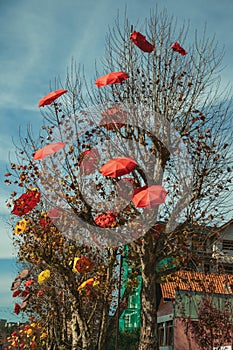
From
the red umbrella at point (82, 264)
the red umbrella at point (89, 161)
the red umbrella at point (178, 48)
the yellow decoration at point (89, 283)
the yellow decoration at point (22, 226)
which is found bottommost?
the yellow decoration at point (89, 283)

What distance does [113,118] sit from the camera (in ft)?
41.8

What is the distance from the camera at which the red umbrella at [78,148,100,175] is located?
12.5m

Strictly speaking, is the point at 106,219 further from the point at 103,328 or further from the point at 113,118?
the point at 103,328

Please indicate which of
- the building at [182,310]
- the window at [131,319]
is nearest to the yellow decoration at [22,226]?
the building at [182,310]

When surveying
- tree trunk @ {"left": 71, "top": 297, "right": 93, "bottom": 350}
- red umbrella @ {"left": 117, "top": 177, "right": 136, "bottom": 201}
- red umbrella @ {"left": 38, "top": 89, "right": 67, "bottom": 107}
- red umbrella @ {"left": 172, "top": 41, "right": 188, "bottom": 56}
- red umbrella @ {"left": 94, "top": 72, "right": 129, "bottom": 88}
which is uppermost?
red umbrella @ {"left": 172, "top": 41, "right": 188, "bottom": 56}

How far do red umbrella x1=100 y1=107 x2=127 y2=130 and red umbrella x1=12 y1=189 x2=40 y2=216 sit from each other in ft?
8.47

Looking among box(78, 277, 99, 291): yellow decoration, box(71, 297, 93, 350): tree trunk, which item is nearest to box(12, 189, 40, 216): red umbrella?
box(78, 277, 99, 291): yellow decoration

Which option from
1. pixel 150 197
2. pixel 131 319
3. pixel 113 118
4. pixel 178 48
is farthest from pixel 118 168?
pixel 131 319

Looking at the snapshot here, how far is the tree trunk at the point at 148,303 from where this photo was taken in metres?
11.2

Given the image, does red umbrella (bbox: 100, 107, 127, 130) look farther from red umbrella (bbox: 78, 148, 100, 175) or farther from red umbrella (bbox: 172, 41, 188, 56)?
red umbrella (bbox: 172, 41, 188, 56)

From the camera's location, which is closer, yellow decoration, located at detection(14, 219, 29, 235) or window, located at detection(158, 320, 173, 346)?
yellow decoration, located at detection(14, 219, 29, 235)

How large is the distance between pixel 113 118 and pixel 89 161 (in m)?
1.33

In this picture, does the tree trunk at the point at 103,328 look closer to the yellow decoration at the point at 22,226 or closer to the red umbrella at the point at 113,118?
the yellow decoration at the point at 22,226

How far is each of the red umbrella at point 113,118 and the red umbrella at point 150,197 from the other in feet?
9.28
